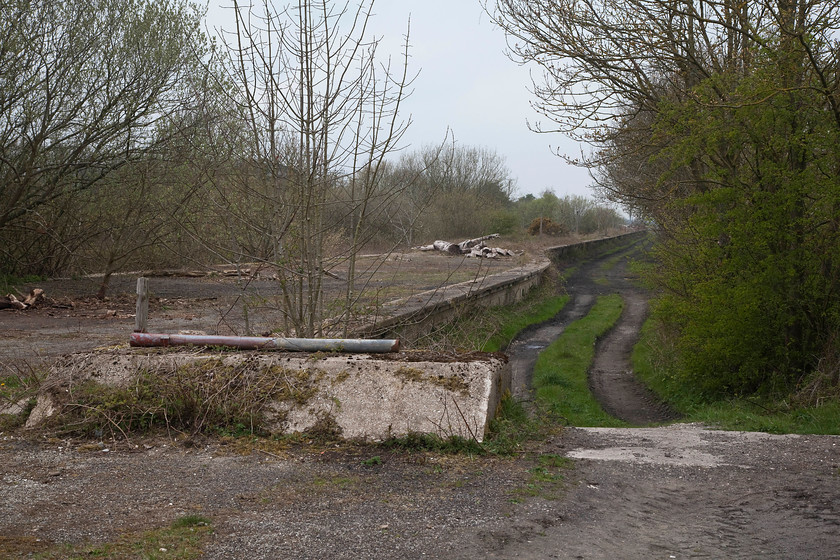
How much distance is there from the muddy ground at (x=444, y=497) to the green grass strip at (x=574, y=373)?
12.6 feet

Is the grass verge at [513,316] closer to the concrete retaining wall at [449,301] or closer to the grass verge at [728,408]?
the concrete retaining wall at [449,301]

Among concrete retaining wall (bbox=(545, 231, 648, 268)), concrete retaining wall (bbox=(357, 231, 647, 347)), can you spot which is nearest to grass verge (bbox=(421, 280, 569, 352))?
concrete retaining wall (bbox=(357, 231, 647, 347))

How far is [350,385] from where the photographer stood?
590cm

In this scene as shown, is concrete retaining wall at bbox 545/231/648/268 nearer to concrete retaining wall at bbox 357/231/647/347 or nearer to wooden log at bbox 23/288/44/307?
concrete retaining wall at bbox 357/231/647/347

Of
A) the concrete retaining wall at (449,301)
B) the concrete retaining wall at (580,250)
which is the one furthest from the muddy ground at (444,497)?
the concrete retaining wall at (580,250)

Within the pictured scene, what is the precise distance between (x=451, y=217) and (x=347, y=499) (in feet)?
154

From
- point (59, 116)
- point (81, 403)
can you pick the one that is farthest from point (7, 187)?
point (81, 403)

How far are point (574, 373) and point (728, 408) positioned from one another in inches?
216

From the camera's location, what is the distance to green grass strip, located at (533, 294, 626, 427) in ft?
41.0

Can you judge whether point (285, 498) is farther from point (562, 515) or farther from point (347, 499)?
point (562, 515)

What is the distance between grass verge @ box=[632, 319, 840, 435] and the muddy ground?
2.16 meters

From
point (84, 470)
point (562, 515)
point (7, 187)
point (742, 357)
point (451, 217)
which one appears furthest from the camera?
point (451, 217)

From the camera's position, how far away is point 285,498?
437 centimetres

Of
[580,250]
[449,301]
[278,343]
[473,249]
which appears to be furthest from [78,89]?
[580,250]
